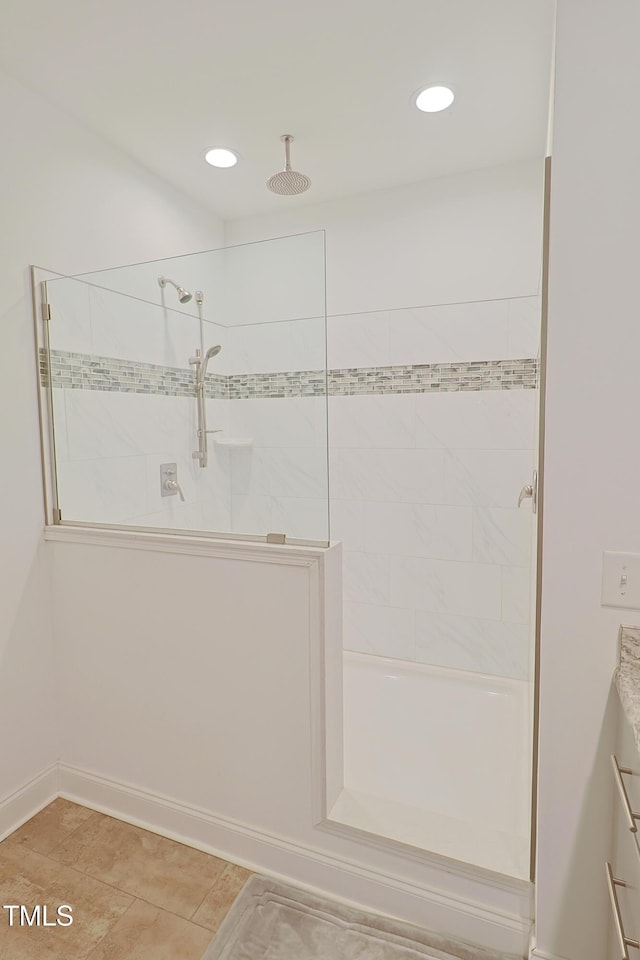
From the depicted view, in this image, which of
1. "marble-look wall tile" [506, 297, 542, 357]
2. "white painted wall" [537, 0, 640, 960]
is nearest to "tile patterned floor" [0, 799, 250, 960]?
"white painted wall" [537, 0, 640, 960]

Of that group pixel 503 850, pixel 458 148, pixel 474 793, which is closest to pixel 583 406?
pixel 503 850

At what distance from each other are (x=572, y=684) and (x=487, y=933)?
790mm

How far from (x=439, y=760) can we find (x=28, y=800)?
5.15ft

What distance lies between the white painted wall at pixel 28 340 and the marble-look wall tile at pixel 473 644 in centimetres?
173

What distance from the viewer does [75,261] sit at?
209 centimetres

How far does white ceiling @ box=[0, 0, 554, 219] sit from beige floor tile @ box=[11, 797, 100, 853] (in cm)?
264

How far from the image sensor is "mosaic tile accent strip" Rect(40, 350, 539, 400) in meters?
1.75

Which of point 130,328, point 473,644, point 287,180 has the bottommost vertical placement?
point 473,644

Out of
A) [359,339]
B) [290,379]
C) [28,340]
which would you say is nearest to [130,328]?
[28,340]

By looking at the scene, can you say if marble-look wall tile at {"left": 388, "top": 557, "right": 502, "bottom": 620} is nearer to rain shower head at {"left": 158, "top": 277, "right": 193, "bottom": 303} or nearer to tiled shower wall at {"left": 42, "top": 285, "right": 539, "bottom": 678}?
tiled shower wall at {"left": 42, "top": 285, "right": 539, "bottom": 678}

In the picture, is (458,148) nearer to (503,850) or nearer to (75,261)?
(75,261)

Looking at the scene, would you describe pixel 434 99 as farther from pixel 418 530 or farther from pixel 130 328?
pixel 418 530

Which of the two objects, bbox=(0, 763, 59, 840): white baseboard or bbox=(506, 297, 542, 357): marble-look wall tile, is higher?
bbox=(506, 297, 542, 357): marble-look wall tile

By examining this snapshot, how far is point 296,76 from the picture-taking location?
1.81 metres
